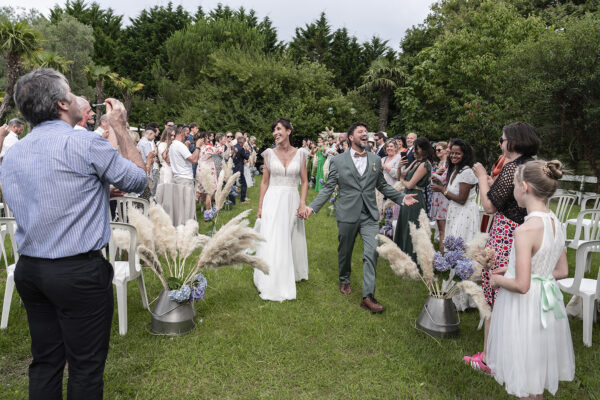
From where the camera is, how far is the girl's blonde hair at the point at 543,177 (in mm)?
2525

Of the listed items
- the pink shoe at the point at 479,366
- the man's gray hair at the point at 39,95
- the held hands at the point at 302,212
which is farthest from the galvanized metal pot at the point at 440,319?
the man's gray hair at the point at 39,95

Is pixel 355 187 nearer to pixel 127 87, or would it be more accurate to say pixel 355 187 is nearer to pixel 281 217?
pixel 281 217

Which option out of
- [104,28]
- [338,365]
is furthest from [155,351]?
[104,28]

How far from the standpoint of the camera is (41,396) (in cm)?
222

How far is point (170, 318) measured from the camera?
397 centimetres

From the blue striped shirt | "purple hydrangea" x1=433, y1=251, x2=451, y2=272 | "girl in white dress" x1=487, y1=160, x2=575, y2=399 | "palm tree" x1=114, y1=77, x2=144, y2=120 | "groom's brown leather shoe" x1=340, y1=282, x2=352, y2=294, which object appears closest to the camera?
the blue striped shirt

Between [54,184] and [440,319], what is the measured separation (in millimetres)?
3685

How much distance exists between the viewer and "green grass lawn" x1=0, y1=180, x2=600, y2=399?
3.21m

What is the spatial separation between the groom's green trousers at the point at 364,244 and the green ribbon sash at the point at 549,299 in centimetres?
221

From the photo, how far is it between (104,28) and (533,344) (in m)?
51.9

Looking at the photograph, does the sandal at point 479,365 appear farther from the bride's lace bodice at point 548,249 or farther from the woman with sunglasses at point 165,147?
the woman with sunglasses at point 165,147

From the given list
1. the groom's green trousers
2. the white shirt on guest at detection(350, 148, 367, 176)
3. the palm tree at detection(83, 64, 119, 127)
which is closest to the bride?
the groom's green trousers

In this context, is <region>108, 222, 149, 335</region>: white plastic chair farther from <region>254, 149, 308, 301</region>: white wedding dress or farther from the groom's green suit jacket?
the groom's green suit jacket

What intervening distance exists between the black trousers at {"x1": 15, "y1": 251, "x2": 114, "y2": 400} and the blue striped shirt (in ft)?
0.34
